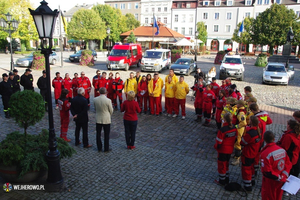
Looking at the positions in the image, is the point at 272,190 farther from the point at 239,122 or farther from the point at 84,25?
the point at 84,25

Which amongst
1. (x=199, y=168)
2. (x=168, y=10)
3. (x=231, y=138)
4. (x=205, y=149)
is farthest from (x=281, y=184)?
(x=168, y=10)

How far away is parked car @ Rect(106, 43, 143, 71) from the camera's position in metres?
23.3

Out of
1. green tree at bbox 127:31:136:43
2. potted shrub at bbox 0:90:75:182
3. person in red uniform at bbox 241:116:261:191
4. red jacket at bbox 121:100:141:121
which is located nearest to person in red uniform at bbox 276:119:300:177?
person in red uniform at bbox 241:116:261:191

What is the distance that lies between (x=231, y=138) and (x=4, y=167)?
15.9 ft

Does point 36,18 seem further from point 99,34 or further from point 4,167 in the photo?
point 99,34

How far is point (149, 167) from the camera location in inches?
251

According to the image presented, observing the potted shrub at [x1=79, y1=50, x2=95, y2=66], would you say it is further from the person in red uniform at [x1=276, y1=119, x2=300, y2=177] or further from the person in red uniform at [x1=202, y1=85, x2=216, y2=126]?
the person in red uniform at [x1=276, y1=119, x2=300, y2=177]

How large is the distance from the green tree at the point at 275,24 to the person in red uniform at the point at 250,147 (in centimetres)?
4212

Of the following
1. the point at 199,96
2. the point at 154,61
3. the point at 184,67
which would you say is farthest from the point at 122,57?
the point at 199,96

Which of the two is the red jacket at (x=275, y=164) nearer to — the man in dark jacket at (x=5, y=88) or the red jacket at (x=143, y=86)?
the red jacket at (x=143, y=86)

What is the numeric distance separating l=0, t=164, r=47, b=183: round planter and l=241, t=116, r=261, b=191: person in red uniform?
14.6ft

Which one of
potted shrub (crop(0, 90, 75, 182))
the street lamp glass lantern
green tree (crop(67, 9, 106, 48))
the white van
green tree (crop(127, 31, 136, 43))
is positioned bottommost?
potted shrub (crop(0, 90, 75, 182))

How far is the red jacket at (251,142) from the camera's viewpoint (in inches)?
203

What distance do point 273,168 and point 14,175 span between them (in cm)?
508
